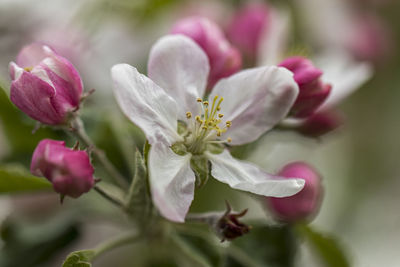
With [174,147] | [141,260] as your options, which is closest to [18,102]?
[174,147]

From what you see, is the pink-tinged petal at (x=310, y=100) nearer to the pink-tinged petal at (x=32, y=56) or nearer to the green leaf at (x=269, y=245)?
the green leaf at (x=269, y=245)

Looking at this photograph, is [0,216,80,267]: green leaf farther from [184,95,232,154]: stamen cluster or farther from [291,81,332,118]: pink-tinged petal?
[291,81,332,118]: pink-tinged petal

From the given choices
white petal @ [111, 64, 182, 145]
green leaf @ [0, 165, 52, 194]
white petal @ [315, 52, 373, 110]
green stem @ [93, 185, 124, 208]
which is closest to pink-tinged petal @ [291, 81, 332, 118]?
white petal @ [315, 52, 373, 110]

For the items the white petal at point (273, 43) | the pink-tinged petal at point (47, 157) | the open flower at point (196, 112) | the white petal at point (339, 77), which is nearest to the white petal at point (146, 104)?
the open flower at point (196, 112)

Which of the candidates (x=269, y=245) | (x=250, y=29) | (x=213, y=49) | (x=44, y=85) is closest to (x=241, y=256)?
(x=269, y=245)

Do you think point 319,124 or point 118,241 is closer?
point 118,241

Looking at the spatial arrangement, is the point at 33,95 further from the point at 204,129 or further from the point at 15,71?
the point at 204,129

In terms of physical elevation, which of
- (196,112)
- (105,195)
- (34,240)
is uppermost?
(196,112)
